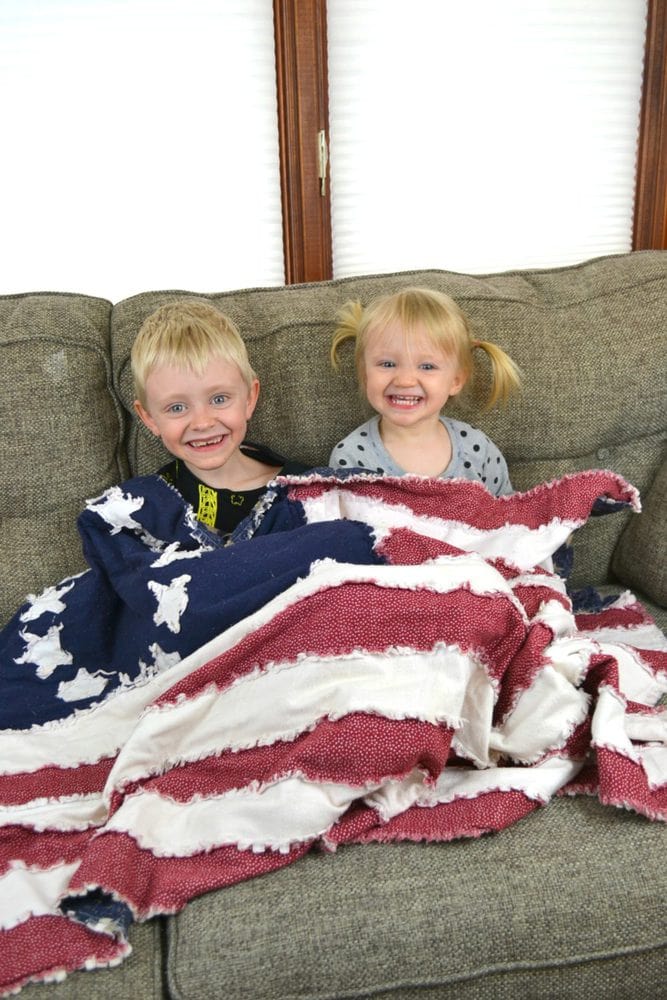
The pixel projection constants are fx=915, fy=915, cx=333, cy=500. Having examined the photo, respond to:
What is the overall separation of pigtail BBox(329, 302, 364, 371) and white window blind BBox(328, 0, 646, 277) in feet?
2.48

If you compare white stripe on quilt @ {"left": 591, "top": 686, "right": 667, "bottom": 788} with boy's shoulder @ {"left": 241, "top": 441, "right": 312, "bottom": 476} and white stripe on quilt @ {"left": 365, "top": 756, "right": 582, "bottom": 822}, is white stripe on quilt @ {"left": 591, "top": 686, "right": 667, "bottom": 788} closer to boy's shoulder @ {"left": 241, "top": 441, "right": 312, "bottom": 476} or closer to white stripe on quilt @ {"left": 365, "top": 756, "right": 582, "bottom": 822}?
white stripe on quilt @ {"left": 365, "top": 756, "right": 582, "bottom": 822}

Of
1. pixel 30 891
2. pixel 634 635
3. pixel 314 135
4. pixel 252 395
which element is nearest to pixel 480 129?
pixel 314 135

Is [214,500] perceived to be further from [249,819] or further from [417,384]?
[249,819]

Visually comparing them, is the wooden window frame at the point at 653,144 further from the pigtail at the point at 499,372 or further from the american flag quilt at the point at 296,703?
the american flag quilt at the point at 296,703

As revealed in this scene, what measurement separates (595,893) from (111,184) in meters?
1.91

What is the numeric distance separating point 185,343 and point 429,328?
0.43m

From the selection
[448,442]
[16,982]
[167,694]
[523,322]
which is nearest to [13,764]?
[167,694]

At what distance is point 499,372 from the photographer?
1.68 m

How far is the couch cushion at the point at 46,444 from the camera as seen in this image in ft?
5.28

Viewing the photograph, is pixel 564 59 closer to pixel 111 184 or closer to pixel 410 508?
pixel 111 184

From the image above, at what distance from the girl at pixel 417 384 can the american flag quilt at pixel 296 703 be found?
188 mm

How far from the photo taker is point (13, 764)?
131 cm

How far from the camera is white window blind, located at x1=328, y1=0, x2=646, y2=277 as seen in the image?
2324mm

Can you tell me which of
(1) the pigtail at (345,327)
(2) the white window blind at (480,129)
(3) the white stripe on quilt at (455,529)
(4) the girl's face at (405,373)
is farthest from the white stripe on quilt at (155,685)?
(2) the white window blind at (480,129)
